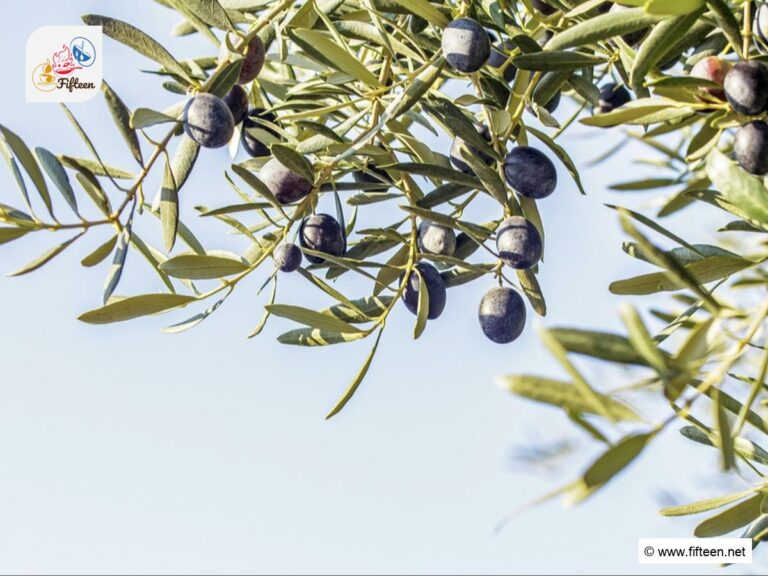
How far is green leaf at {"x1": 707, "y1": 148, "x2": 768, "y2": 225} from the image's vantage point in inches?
31.2

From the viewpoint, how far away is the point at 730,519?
1157 mm

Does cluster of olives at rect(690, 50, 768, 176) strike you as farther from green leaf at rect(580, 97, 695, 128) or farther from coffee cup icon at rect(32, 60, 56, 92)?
coffee cup icon at rect(32, 60, 56, 92)

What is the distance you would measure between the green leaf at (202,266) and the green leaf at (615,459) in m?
0.60

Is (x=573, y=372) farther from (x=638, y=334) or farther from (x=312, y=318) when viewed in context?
(x=312, y=318)

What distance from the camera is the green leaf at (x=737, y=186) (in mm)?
792

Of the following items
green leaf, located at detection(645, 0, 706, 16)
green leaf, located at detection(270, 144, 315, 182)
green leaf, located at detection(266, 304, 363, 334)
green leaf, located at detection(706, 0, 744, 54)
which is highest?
green leaf, located at detection(706, 0, 744, 54)

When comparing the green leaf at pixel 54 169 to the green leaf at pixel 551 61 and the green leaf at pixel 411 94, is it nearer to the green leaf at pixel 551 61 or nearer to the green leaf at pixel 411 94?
A: the green leaf at pixel 411 94

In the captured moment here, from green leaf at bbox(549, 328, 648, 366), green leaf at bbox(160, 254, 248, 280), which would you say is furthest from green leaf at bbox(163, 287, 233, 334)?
green leaf at bbox(549, 328, 648, 366)

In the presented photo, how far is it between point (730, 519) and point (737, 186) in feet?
1.65

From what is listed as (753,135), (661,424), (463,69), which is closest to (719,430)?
(661,424)

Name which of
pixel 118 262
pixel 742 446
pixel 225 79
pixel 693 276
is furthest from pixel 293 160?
pixel 742 446

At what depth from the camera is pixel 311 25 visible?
1.18 metres

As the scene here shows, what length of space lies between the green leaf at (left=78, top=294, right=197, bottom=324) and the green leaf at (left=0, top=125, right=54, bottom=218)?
12cm

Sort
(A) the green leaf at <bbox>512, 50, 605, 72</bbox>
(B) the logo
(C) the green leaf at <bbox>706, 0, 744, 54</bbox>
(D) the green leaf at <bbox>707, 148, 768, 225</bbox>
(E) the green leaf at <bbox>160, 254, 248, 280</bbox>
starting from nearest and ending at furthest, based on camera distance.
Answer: (D) the green leaf at <bbox>707, 148, 768, 225</bbox>
(C) the green leaf at <bbox>706, 0, 744, 54</bbox>
(A) the green leaf at <bbox>512, 50, 605, 72</bbox>
(E) the green leaf at <bbox>160, 254, 248, 280</bbox>
(B) the logo
